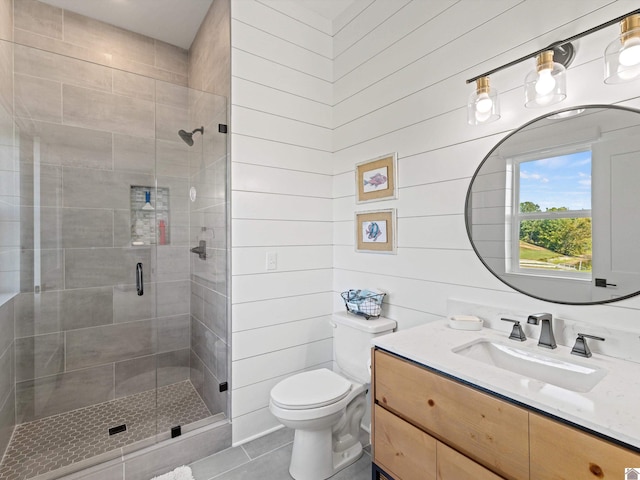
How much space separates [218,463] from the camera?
179cm

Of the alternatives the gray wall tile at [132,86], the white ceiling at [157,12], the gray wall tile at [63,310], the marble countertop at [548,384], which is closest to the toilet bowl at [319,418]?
the marble countertop at [548,384]

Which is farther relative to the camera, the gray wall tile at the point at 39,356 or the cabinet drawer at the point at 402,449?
the gray wall tile at the point at 39,356

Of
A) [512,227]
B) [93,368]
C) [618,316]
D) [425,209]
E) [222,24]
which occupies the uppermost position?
[222,24]

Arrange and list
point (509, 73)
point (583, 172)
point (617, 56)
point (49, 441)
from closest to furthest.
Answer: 1. point (617, 56)
2. point (583, 172)
3. point (509, 73)
4. point (49, 441)

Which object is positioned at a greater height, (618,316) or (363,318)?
(618,316)

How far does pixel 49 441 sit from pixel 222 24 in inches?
108

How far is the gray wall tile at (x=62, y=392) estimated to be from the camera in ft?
6.30

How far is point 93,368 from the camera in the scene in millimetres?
2201

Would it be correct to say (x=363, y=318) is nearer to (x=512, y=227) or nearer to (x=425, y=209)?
(x=425, y=209)

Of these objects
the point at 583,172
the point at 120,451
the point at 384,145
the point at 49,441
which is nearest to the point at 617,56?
the point at 583,172

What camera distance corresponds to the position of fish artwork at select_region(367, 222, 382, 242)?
1.99m

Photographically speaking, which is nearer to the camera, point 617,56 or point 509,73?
point 617,56

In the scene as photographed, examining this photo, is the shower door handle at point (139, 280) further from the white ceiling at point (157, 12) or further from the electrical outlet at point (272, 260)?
the white ceiling at point (157, 12)

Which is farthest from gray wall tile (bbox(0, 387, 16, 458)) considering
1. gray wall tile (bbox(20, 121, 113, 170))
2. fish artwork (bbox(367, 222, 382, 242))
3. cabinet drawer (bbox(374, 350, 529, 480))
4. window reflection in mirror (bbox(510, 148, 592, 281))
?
window reflection in mirror (bbox(510, 148, 592, 281))
